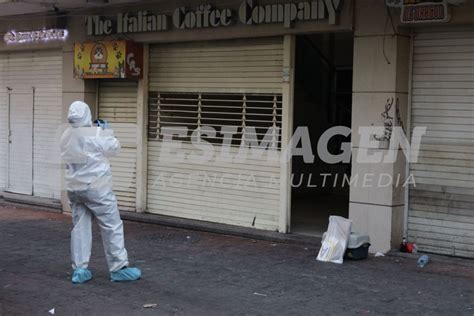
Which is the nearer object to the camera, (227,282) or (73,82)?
(227,282)

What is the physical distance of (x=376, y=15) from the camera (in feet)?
26.5

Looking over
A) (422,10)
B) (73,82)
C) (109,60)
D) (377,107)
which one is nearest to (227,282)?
(377,107)

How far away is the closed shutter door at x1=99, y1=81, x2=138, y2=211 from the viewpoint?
1091 cm

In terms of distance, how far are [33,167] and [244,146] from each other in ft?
15.9

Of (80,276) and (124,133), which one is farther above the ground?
(124,133)

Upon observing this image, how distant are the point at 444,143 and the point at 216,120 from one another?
3.52 m

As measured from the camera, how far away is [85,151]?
22.0 ft

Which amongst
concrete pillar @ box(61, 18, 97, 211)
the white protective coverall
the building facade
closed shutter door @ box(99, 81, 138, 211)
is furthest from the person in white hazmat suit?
concrete pillar @ box(61, 18, 97, 211)

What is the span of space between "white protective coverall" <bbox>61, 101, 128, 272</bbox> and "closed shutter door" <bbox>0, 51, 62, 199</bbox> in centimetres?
529

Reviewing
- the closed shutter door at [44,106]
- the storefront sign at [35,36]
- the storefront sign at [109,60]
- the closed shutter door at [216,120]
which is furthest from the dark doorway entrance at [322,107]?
the closed shutter door at [44,106]

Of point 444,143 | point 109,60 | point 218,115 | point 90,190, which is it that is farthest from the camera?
point 109,60

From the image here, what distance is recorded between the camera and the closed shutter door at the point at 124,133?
1091cm

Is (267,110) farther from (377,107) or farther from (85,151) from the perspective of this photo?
(85,151)

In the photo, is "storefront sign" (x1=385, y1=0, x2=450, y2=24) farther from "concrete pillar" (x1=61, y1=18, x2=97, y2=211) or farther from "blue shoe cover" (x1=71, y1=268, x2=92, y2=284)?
"concrete pillar" (x1=61, y1=18, x2=97, y2=211)
